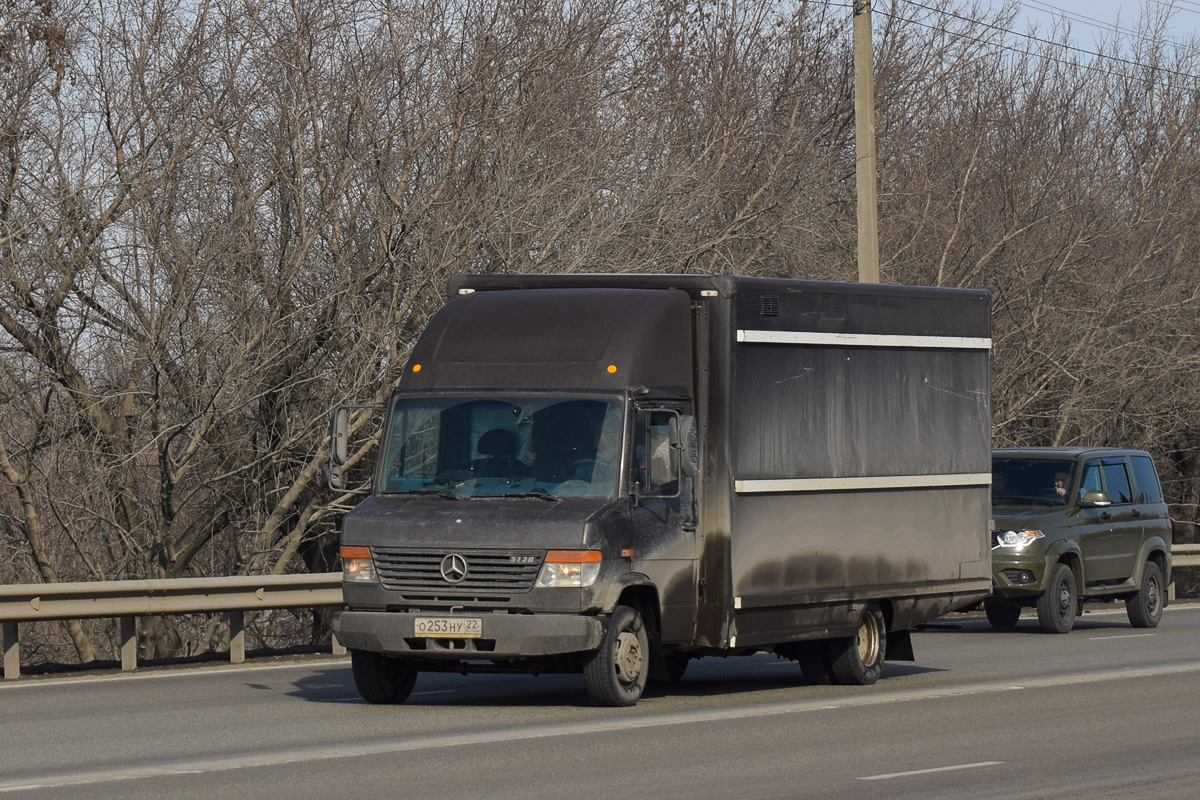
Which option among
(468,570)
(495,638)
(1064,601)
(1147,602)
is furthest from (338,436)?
(1147,602)

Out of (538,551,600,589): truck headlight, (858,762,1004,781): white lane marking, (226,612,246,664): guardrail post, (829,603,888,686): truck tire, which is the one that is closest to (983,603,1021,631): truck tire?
(829,603,888,686): truck tire

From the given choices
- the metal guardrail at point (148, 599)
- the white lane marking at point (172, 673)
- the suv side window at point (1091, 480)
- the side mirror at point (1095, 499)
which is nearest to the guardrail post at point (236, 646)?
the metal guardrail at point (148, 599)

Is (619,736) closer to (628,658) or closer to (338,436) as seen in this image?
(628,658)

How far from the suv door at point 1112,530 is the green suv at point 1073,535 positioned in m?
0.01

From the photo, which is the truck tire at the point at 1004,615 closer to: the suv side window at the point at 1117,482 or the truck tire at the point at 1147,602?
the truck tire at the point at 1147,602

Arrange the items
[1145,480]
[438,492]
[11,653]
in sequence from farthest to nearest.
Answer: [1145,480], [11,653], [438,492]

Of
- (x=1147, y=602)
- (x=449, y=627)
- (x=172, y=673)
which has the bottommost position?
(x=172, y=673)

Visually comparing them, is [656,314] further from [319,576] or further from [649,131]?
[649,131]

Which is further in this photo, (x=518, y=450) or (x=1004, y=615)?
(x=1004, y=615)

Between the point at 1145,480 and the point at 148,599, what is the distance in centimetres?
1232

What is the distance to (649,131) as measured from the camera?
23.7 m

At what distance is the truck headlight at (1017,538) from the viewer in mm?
20234

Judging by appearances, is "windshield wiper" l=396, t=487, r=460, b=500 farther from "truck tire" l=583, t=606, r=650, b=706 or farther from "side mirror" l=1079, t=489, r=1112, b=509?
"side mirror" l=1079, t=489, r=1112, b=509

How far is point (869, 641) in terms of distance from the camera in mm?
14609
